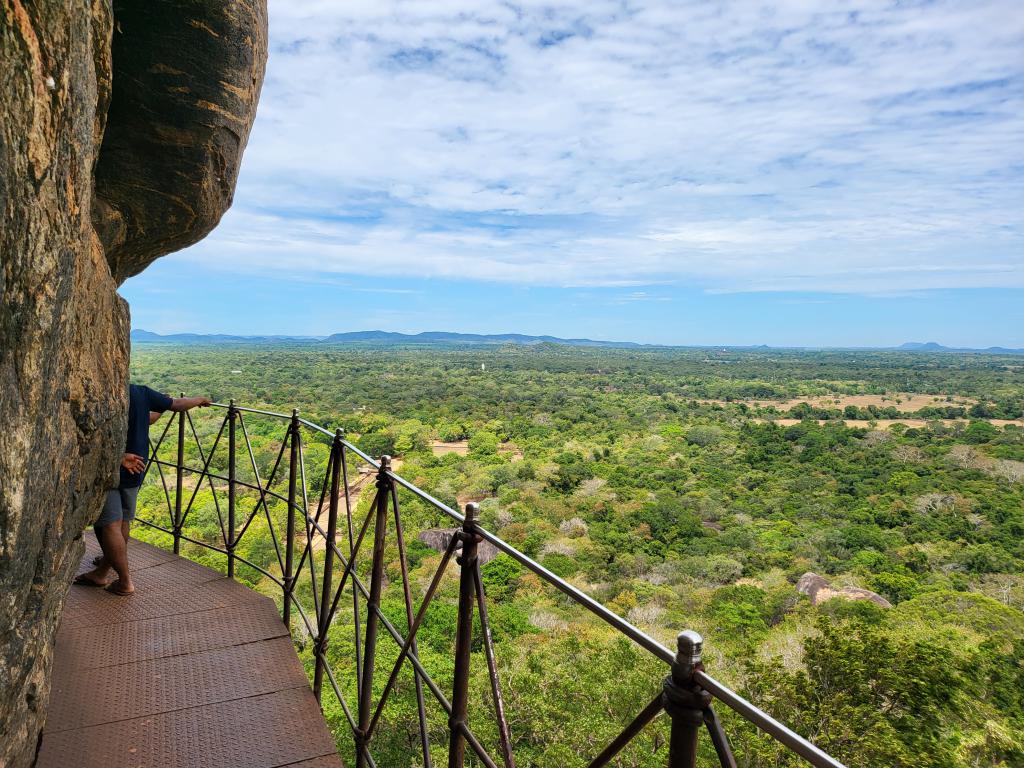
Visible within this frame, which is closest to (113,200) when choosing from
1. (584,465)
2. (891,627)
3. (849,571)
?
(891,627)

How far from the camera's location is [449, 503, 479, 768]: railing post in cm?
210

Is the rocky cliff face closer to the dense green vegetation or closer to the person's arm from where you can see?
the person's arm

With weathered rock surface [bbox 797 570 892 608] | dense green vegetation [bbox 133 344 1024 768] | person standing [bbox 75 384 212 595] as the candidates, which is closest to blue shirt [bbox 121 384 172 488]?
person standing [bbox 75 384 212 595]

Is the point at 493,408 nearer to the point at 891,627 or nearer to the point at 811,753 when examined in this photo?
the point at 891,627

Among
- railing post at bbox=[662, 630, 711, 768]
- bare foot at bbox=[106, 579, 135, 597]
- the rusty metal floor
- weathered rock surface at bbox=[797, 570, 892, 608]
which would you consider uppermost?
railing post at bbox=[662, 630, 711, 768]

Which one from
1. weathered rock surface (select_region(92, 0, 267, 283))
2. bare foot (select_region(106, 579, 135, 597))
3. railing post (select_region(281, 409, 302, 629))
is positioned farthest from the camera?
bare foot (select_region(106, 579, 135, 597))

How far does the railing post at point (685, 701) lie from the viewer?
1.25 m

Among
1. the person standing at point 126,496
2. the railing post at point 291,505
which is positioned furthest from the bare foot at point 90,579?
the railing post at point 291,505

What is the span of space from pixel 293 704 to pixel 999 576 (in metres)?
35.6

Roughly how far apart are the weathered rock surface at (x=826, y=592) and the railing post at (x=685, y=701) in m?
27.3

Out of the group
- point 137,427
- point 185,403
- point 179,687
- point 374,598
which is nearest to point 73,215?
point 374,598

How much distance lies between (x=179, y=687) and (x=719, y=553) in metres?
34.0

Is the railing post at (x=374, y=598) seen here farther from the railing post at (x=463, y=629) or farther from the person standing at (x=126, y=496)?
the person standing at (x=126, y=496)

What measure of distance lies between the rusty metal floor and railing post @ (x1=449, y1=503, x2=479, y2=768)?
1.07 m
